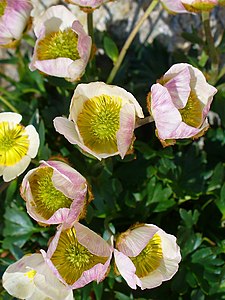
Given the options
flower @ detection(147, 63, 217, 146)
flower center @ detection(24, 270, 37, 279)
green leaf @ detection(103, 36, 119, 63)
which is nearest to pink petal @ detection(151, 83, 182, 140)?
flower @ detection(147, 63, 217, 146)

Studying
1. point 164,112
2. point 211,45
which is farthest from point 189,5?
point 164,112

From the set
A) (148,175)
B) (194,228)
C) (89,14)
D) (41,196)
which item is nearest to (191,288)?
(194,228)

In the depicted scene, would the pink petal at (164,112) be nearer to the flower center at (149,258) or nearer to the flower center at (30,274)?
the flower center at (149,258)

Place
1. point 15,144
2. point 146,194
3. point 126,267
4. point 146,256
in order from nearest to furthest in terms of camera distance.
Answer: point 126,267 < point 146,256 < point 15,144 < point 146,194

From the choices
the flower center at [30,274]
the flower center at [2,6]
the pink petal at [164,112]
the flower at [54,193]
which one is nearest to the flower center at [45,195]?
the flower at [54,193]

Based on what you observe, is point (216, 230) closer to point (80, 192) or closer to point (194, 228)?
point (194, 228)

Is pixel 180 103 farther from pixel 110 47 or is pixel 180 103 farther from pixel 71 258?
pixel 110 47
